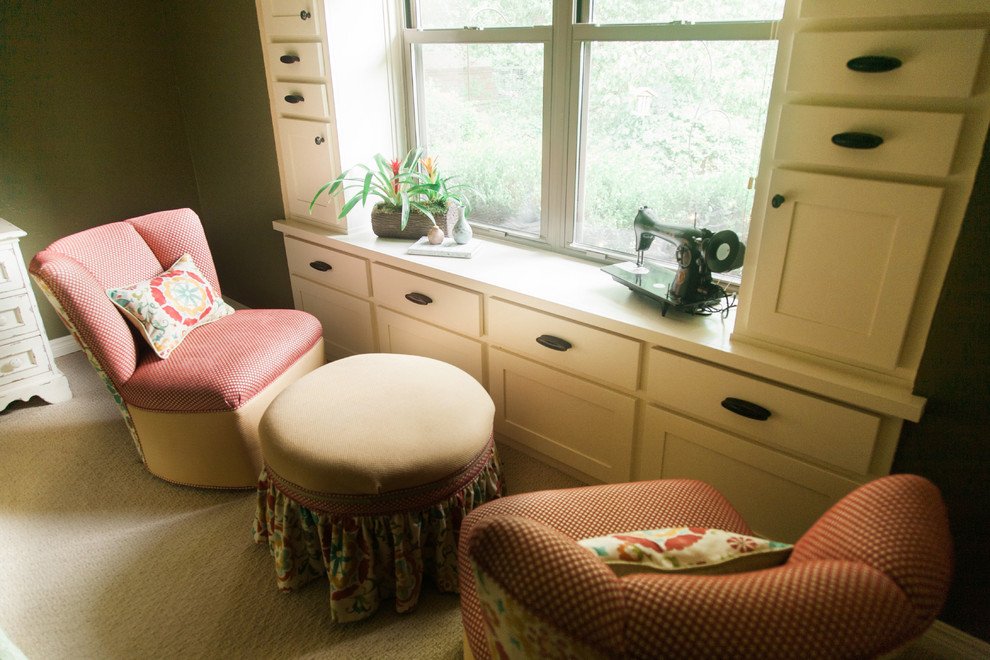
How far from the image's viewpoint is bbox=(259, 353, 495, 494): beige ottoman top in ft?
5.01

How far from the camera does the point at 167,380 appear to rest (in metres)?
1.99

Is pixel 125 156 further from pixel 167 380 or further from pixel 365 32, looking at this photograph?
pixel 167 380

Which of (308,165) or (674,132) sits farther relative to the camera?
(308,165)

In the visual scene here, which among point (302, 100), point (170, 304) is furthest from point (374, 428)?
point (302, 100)

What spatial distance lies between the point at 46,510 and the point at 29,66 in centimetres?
195

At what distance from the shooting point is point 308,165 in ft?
8.73

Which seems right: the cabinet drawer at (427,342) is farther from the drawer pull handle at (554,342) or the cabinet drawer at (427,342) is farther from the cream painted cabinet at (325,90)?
the cream painted cabinet at (325,90)

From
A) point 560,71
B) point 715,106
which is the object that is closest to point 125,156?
point 560,71

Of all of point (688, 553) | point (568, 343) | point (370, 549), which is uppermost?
point (688, 553)

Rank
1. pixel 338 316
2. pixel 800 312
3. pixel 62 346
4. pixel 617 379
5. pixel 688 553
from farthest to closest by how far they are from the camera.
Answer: pixel 62 346 → pixel 338 316 → pixel 617 379 → pixel 800 312 → pixel 688 553

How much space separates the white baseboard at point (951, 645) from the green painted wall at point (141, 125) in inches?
109

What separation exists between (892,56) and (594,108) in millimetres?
1018

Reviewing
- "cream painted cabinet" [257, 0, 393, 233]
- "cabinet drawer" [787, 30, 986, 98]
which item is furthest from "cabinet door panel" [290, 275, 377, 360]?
"cabinet drawer" [787, 30, 986, 98]

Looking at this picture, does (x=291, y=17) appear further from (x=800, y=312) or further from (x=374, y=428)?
(x=800, y=312)
